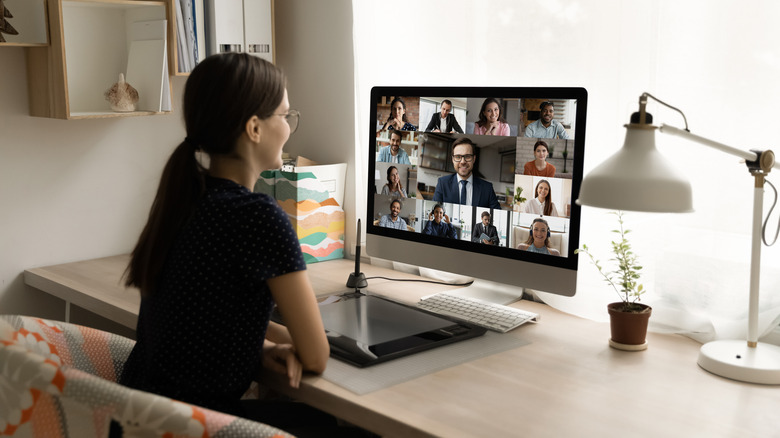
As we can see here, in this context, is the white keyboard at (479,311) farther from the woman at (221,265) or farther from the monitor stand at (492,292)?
the woman at (221,265)

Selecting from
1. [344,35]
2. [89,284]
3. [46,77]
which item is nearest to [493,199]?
[344,35]

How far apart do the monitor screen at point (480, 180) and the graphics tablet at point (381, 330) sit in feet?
0.57

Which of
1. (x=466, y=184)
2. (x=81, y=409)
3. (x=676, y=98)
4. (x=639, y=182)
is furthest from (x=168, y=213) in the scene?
(x=676, y=98)

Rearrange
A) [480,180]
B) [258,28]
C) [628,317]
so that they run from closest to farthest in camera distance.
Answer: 1. [628,317]
2. [480,180]
3. [258,28]

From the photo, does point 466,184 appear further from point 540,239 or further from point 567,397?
point 567,397

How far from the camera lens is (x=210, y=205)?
1.32m

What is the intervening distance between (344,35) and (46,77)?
88 centimetres

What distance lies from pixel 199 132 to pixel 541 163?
2.36 feet

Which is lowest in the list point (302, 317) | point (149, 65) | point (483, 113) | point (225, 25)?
point (302, 317)

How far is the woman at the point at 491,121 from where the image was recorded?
1690mm

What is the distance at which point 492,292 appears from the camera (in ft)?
6.34

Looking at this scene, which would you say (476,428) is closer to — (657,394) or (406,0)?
(657,394)

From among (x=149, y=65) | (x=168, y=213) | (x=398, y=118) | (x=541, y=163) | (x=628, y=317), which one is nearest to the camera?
(x=168, y=213)

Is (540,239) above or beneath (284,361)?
above
